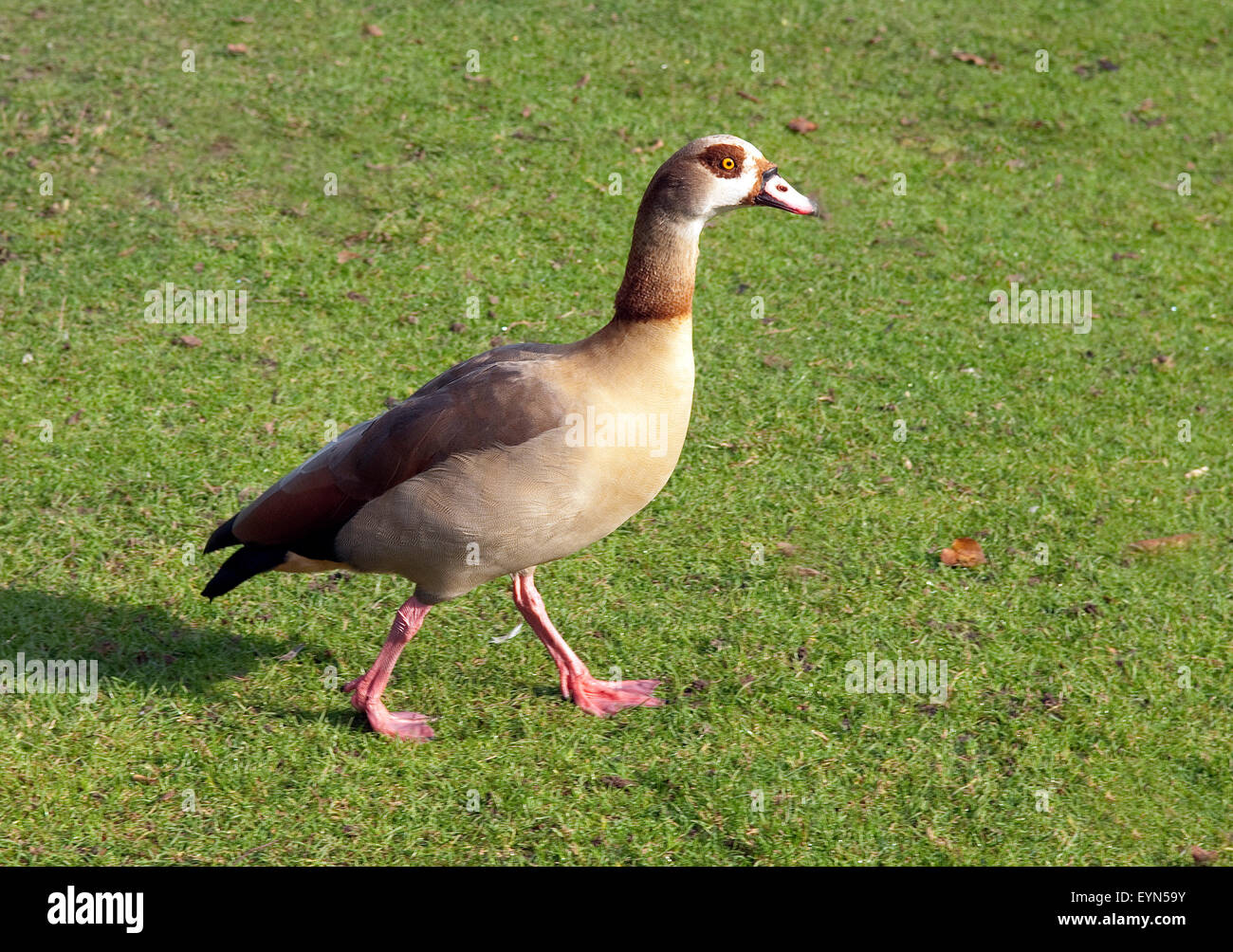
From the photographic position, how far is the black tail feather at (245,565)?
484 centimetres

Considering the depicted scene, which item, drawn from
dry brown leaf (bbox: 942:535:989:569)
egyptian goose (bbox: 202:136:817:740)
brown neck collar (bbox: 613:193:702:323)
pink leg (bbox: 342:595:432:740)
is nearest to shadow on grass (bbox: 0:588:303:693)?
pink leg (bbox: 342:595:432:740)

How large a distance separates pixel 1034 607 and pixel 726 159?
2.71 metres

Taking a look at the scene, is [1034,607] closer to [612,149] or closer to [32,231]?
[612,149]

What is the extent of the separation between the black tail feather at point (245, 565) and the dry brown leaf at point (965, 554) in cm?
318

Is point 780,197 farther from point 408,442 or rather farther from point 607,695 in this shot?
point 607,695

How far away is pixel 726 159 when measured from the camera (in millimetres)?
4465

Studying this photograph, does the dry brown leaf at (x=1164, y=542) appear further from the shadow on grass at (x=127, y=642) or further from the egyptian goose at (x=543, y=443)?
the shadow on grass at (x=127, y=642)

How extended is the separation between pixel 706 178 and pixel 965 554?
260 centimetres

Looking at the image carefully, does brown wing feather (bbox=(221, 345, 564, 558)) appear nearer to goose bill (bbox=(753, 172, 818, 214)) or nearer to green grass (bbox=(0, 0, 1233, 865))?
green grass (bbox=(0, 0, 1233, 865))

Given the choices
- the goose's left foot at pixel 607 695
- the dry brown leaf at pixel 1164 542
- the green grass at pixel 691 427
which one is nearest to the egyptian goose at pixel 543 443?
the goose's left foot at pixel 607 695

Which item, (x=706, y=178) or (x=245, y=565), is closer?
(x=706, y=178)

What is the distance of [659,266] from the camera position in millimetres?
4480

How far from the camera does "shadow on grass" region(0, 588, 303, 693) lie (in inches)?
203


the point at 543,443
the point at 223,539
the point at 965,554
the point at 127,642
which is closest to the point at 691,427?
the point at 965,554
